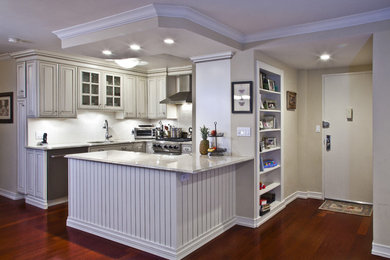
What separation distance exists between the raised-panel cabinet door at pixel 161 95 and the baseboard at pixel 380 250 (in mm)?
4362

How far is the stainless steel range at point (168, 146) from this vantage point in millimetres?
5703

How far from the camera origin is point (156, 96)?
647cm

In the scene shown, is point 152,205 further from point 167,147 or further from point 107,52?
point 167,147

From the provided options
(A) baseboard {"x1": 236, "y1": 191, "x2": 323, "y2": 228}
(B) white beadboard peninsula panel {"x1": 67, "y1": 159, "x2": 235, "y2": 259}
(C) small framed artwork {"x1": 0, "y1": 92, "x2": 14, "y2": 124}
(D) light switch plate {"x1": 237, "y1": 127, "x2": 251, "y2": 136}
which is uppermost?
(C) small framed artwork {"x1": 0, "y1": 92, "x2": 14, "y2": 124}

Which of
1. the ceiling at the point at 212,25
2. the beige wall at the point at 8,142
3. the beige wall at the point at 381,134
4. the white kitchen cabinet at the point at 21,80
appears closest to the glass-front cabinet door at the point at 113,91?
the white kitchen cabinet at the point at 21,80

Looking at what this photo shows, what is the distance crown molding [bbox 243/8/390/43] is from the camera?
3.04 metres

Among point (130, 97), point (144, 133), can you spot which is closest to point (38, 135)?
point (130, 97)

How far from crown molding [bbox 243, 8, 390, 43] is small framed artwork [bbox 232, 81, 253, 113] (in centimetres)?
56

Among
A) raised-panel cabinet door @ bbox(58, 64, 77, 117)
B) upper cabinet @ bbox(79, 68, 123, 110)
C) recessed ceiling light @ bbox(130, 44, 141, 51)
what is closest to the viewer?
recessed ceiling light @ bbox(130, 44, 141, 51)

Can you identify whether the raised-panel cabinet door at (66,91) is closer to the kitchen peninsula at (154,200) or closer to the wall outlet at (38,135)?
the wall outlet at (38,135)

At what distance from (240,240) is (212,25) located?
2401 millimetres

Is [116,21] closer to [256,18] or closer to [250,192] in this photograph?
[256,18]

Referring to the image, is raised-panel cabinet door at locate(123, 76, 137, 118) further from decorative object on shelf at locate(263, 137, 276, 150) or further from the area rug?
the area rug

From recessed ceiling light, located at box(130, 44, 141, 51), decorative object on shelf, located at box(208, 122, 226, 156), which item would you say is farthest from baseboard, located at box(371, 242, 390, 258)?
recessed ceiling light, located at box(130, 44, 141, 51)
